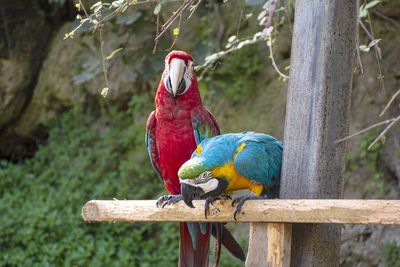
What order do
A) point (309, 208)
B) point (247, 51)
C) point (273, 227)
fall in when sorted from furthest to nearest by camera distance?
point (247, 51)
point (273, 227)
point (309, 208)

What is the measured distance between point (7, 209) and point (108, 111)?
4.08 feet

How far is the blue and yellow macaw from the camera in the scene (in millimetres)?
1595

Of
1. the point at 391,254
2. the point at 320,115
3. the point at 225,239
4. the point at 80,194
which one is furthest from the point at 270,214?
the point at 80,194

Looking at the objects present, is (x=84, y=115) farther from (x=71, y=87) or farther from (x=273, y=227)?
(x=273, y=227)

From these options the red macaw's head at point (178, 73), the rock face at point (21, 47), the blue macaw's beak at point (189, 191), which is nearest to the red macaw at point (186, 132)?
the red macaw's head at point (178, 73)

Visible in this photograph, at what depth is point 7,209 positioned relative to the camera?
402 cm

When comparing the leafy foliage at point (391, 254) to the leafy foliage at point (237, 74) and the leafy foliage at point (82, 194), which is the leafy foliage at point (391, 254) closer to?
the leafy foliage at point (82, 194)

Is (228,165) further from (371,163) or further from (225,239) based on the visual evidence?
(371,163)

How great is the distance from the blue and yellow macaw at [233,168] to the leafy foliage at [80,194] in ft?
6.87

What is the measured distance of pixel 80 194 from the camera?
4.08 m

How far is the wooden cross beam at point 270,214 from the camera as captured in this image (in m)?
1.34

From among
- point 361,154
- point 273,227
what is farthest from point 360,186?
point 273,227

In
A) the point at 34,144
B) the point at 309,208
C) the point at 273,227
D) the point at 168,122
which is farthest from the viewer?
the point at 34,144

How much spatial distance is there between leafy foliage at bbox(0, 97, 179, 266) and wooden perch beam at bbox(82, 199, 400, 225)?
188cm
